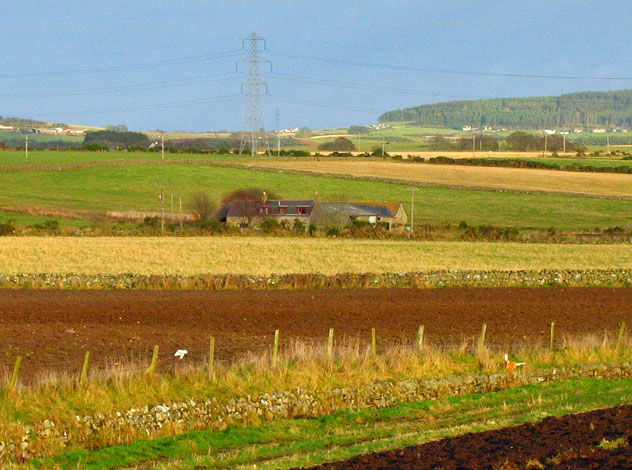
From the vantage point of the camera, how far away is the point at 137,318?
25.2m

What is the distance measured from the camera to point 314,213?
7006cm

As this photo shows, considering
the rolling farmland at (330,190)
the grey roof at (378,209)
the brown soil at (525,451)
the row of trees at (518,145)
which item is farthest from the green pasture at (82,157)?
the brown soil at (525,451)

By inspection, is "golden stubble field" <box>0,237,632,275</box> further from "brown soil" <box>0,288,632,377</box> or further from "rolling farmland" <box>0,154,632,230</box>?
"rolling farmland" <box>0,154,632,230</box>

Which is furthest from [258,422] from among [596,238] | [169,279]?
[596,238]

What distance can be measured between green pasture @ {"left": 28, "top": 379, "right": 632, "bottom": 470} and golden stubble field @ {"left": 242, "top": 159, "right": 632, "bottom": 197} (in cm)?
7468

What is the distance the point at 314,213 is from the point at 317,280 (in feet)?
122

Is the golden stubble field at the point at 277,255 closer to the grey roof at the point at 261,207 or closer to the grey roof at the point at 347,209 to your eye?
the grey roof at the point at 347,209

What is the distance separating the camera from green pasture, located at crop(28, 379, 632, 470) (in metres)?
12.3

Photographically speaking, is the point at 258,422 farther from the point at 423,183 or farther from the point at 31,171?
the point at 31,171

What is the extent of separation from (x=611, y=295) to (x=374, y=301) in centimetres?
921

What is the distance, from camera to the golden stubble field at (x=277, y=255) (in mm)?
40125

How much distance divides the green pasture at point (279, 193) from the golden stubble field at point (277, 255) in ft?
68.6

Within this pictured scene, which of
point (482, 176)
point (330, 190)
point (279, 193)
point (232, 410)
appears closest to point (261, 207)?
point (279, 193)

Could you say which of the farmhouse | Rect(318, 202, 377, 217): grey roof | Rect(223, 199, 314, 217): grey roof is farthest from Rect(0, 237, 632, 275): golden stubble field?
Rect(223, 199, 314, 217): grey roof
